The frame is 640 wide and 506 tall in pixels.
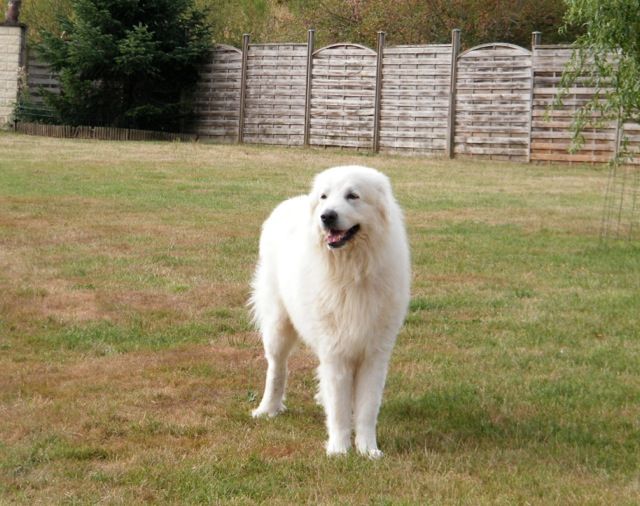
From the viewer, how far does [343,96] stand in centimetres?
2428

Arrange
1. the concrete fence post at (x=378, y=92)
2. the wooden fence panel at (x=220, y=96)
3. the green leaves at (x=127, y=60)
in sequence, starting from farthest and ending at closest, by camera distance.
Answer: the wooden fence panel at (x=220, y=96), the green leaves at (x=127, y=60), the concrete fence post at (x=378, y=92)

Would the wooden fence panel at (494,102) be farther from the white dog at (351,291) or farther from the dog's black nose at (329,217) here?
the dog's black nose at (329,217)

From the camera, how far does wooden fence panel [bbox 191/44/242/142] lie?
26.1m

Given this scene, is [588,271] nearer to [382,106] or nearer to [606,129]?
[606,129]

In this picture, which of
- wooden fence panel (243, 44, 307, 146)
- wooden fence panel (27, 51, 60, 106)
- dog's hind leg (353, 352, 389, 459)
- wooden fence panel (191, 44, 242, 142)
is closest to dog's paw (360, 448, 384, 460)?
dog's hind leg (353, 352, 389, 459)

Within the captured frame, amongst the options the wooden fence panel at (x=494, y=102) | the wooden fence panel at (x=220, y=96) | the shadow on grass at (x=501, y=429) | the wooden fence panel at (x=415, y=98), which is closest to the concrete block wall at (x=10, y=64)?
the wooden fence panel at (x=220, y=96)

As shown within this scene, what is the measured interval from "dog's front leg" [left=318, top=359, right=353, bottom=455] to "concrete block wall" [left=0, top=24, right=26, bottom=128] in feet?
77.0

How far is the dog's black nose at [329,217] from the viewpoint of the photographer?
15.5ft

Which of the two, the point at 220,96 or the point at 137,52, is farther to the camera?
the point at 220,96

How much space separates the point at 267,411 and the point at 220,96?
21.6 metres

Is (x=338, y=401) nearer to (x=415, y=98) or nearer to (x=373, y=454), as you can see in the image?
(x=373, y=454)

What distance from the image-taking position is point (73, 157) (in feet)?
64.5

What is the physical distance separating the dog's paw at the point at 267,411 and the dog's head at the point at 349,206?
3.59ft

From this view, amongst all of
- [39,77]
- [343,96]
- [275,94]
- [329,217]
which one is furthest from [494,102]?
[329,217]
